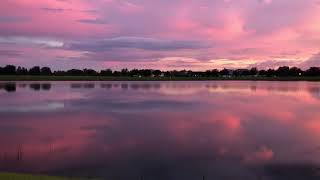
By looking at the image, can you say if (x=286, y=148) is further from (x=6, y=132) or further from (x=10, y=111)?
(x=10, y=111)

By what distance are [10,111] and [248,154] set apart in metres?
17.9

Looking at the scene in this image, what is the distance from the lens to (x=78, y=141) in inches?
618

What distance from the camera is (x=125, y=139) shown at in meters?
16.3

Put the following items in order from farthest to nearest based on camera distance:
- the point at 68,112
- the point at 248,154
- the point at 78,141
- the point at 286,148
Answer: the point at 68,112 → the point at 78,141 → the point at 286,148 → the point at 248,154

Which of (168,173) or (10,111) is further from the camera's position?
(10,111)

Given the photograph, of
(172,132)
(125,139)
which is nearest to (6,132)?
(125,139)

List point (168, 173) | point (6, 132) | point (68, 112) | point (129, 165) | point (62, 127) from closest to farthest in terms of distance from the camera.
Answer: point (168, 173), point (129, 165), point (6, 132), point (62, 127), point (68, 112)

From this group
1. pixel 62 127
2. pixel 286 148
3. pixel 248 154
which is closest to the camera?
pixel 248 154

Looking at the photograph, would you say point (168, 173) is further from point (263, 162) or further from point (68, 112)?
point (68, 112)

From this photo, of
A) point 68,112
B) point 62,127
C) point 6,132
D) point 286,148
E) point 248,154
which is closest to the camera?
point 248,154

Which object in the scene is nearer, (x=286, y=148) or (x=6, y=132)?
(x=286, y=148)

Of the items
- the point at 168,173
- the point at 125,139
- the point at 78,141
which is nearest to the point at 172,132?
the point at 125,139

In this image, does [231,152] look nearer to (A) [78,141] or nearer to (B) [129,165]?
(B) [129,165]

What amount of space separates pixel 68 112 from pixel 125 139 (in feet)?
37.7
